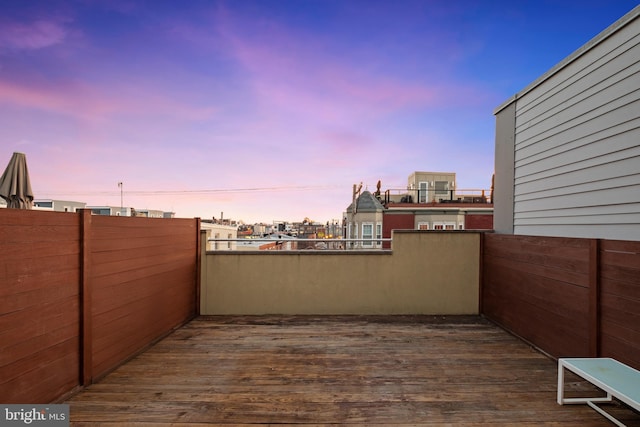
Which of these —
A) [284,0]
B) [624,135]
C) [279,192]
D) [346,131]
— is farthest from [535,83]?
[279,192]

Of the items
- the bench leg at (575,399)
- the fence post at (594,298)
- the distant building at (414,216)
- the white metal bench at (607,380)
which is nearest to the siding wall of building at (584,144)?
the fence post at (594,298)

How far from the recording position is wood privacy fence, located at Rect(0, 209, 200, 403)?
68.9 inches

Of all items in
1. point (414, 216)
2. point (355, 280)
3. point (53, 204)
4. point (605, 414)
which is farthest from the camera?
point (414, 216)

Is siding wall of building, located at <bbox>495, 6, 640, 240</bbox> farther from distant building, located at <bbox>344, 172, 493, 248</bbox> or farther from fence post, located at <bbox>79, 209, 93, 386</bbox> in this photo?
distant building, located at <bbox>344, 172, 493, 248</bbox>

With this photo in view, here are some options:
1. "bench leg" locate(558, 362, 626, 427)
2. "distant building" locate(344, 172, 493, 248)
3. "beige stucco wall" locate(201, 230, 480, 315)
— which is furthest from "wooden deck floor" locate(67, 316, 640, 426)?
"distant building" locate(344, 172, 493, 248)

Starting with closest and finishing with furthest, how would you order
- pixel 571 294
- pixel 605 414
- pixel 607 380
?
pixel 607 380 < pixel 605 414 < pixel 571 294

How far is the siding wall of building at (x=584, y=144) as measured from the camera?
2.38 meters

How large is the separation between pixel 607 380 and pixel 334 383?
1989 mm

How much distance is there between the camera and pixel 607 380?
181 cm

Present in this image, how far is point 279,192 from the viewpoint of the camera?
826 inches

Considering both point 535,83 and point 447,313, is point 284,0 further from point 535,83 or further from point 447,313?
point 447,313

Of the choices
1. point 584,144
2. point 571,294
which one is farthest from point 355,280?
point 584,144

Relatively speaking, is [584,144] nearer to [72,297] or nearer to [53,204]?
[72,297]

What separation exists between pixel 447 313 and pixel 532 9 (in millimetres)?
5664
